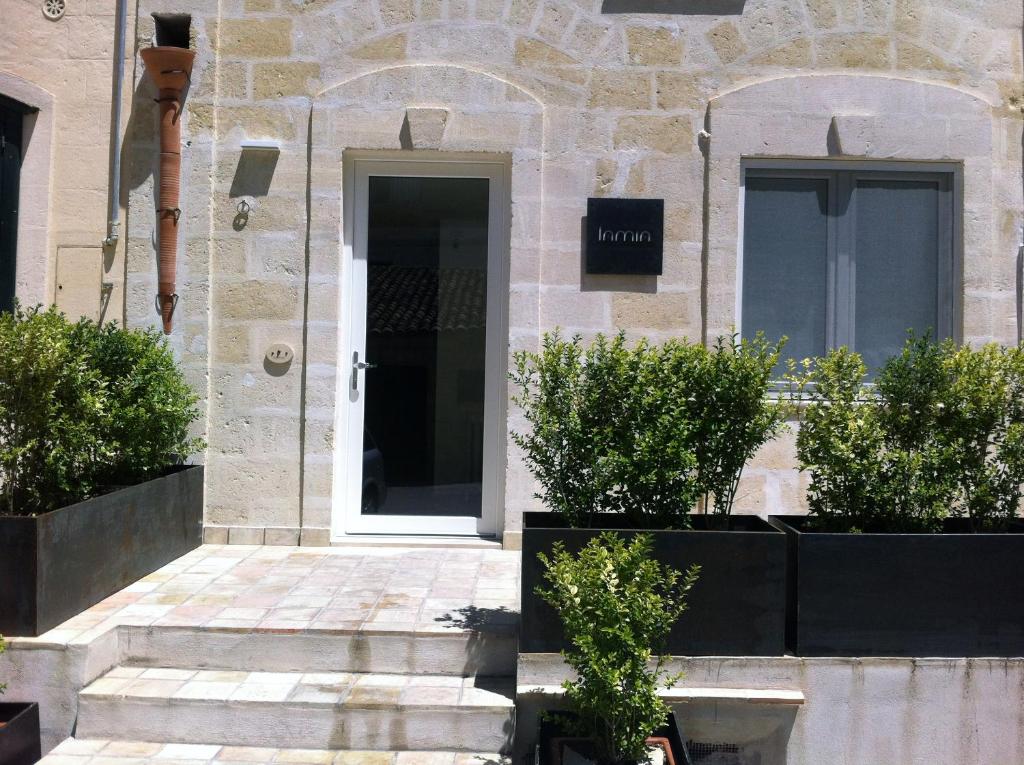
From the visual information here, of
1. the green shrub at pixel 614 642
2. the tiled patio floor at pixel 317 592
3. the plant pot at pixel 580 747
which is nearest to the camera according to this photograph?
the green shrub at pixel 614 642

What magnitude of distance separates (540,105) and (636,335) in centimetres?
161

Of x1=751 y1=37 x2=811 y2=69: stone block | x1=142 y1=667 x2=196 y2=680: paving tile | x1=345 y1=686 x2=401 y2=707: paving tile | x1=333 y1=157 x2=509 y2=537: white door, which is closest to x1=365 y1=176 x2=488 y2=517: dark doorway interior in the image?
x1=333 y1=157 x2=509 y2=537: white door

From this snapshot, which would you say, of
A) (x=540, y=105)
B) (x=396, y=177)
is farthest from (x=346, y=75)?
(x=540, y=105)

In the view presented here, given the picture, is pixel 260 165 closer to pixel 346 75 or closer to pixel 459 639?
pixel 346 75

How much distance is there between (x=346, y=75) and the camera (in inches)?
249

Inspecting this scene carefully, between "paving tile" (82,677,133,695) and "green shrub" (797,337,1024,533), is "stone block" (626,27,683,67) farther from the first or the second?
"paving tile" (82,677,133,695)

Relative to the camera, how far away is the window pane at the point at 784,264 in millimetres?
6414

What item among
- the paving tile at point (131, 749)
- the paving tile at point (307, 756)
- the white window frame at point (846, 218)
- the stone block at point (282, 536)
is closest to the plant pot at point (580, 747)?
the paving tile at point (307, 756)

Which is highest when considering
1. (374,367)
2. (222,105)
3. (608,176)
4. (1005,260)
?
(222,105)

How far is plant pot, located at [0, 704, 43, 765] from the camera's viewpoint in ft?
12.5

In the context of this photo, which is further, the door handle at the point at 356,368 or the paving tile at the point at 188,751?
the door handle at the point at 356,368

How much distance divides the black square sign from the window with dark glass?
616 millimetres

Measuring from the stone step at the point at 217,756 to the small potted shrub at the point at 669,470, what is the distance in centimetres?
56

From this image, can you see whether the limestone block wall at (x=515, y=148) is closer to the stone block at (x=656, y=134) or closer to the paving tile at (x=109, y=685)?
the stone block at (x=656, y=134)
